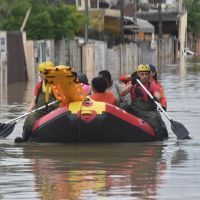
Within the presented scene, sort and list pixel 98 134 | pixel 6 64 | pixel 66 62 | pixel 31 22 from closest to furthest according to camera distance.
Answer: pixel 98 134, pixel 6 64, pixel 31 22, pixel 66 62

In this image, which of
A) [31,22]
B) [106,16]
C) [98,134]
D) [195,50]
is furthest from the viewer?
[195,50]

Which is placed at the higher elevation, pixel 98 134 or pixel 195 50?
pixel 98 134

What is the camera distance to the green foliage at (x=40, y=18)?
44.0 metres

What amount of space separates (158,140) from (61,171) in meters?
4.28

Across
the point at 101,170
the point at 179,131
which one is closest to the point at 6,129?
the point at 179,131

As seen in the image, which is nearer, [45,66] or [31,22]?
[45,66]

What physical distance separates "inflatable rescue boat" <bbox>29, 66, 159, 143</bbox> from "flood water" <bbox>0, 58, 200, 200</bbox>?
181 mm

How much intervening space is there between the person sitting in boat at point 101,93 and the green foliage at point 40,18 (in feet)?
89.5

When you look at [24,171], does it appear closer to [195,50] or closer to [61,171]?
[61,171]

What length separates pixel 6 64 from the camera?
38.6 m

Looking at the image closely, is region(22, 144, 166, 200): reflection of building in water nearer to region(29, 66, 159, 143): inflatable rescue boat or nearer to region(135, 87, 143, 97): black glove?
region(29, 66, 159, 143): inflatable rescue boat

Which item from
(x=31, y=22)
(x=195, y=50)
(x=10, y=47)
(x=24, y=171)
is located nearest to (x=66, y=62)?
(x=31, y=22)

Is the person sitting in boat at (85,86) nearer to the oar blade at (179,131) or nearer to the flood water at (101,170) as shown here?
the flood water at (101,170)

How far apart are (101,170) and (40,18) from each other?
3218cm
